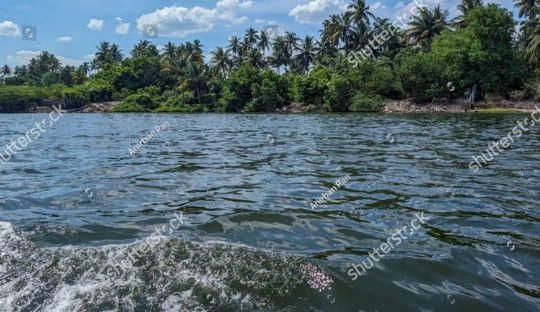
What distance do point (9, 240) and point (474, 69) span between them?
72758 millimetres

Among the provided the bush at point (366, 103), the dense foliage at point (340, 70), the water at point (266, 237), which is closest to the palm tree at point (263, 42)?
the dense foliage at point (340, 70)

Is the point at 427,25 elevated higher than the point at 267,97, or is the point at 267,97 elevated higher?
the point at 427,25

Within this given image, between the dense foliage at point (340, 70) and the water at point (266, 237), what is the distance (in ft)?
195

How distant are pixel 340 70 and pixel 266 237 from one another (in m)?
79.0

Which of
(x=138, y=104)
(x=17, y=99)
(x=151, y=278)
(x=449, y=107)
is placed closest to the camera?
(x=151, y=278)

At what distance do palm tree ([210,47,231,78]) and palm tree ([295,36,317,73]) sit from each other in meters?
17.7

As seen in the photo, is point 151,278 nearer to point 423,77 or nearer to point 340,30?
point 423,77

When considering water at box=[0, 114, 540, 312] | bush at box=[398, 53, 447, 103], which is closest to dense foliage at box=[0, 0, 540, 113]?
bush at box=[398, 53, 447, 103]

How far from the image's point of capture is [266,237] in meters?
7.17

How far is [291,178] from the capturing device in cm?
1215

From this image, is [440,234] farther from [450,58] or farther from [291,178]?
[450,58]

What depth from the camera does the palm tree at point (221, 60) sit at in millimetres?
111125

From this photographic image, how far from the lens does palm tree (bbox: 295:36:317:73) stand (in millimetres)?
102406

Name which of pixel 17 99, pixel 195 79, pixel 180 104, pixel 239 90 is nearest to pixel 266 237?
pixel 239 90
